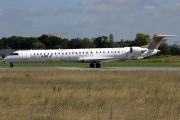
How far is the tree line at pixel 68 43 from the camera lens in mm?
153087

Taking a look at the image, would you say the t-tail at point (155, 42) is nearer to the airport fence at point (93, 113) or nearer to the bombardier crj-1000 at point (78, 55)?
the bombardier crj-1000 at point (78, 55)

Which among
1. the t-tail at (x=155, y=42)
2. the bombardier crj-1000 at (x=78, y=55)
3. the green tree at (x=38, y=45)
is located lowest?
the green tree at (x=38, y=45)

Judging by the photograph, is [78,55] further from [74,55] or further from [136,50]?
[136,50]

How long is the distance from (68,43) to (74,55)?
10375 centimetres

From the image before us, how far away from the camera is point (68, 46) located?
6211 inches

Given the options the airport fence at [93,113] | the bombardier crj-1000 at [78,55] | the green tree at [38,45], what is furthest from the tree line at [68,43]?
the airport fence at [93,113]

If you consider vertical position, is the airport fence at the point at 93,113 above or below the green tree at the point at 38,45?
above

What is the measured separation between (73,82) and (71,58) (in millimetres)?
28298

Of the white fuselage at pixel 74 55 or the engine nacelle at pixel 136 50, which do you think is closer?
the white fuselage at pixel 74 55

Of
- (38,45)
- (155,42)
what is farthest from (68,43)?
(155,42)

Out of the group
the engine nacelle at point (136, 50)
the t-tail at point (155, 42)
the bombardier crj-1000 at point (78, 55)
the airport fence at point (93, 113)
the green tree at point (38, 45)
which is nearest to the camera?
the airport fence at point (93, 113)

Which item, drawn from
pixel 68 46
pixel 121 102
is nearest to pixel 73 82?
pixel 121 102

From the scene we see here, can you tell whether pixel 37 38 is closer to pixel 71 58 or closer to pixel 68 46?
pixel 68 46

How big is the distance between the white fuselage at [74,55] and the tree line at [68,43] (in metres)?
81.7
